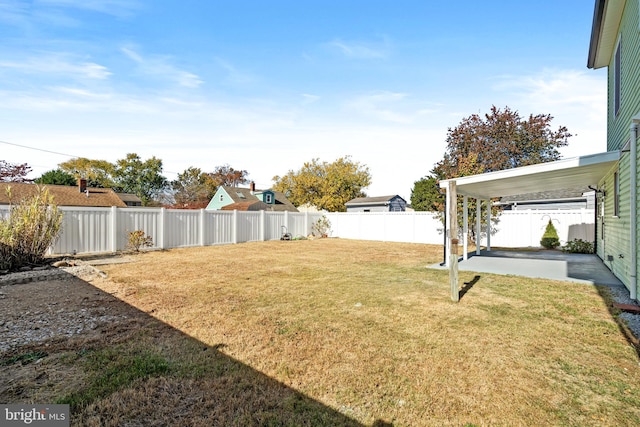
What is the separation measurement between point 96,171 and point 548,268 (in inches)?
1866

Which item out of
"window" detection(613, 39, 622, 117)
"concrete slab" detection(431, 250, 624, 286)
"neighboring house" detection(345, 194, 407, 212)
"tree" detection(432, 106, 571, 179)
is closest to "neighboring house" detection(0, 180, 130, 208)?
"neighboring house" detection(345, 194, 407, 212)

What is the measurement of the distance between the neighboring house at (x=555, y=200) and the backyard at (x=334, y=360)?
1507cm

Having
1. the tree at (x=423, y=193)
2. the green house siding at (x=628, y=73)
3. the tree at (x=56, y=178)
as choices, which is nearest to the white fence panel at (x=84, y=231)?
the green house siding at (x=628, y=73)

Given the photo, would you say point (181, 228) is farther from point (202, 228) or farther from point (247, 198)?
point (247, 198)

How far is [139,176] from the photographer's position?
137 feet

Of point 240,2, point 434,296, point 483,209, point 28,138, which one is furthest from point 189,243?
point 28,138

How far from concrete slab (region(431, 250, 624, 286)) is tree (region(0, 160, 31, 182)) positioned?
43.5m

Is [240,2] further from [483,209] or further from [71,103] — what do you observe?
[483,209]

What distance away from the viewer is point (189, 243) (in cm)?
1398

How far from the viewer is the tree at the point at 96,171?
39.8 m

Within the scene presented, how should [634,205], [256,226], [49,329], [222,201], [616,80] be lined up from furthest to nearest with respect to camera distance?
1. [222,201]
2. [256,226]
3. [616,80]
4. [634,205]
5. [49,329]

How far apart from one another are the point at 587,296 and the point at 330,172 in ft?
105

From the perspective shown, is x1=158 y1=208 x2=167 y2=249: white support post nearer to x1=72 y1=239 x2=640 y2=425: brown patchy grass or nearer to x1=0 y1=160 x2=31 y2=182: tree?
x1=72 y1=239 x2=640 y2=425: brown patchy grass

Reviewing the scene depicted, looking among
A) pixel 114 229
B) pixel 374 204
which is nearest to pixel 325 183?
pixel 374 204
